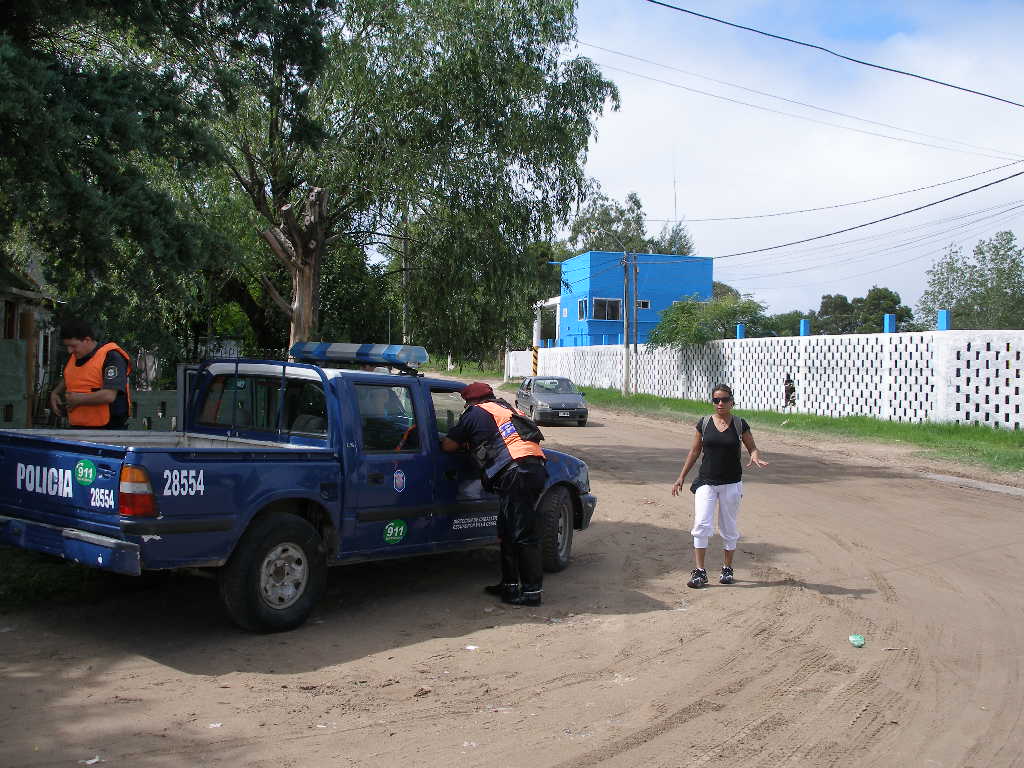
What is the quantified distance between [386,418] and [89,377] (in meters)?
2.57

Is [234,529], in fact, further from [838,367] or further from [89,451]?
[838,367]

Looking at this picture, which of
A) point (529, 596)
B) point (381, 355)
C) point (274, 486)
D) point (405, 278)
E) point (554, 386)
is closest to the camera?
point (274, 486)

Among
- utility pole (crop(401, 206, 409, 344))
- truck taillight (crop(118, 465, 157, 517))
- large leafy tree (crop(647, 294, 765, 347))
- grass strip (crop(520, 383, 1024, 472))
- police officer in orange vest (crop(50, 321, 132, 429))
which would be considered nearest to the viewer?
truck taillight (crop(118, 465, 157, 517))

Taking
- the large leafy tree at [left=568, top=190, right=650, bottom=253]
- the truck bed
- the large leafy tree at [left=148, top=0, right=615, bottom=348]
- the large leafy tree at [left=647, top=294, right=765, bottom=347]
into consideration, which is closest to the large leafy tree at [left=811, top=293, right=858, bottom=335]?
the large leafy tree at [left=568, top=190, right=650, bottom=253]

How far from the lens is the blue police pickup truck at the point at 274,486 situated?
5500mm

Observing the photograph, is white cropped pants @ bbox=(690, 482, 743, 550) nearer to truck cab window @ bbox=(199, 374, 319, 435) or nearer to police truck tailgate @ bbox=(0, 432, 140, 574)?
truck cab window @ bbox=(199, 374, 319, 435)

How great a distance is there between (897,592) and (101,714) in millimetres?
6025

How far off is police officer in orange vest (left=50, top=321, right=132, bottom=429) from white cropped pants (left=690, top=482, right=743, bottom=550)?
4911mm

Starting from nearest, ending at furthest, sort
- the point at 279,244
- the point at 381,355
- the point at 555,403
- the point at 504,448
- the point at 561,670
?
the point at 561,670, the point at 504,448, the point at 381,355, the point at 279,244, the point at 555,403

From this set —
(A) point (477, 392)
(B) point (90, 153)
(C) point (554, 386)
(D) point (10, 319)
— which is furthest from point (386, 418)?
(C) point (554, 386)

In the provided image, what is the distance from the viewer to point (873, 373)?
80.8 ft

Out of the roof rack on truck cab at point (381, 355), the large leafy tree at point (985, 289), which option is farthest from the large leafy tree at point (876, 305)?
the roof rack on truck cab at point (381, 355)

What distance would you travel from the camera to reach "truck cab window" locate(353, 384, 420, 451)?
691 cm

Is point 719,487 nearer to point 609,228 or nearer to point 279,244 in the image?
point 279,244
